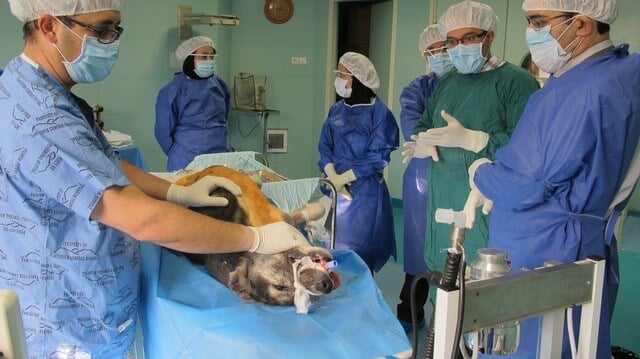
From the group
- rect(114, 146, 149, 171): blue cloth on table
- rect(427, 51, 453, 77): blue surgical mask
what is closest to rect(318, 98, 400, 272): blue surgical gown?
rect(427, 51, 453, 77): blue surgical mask

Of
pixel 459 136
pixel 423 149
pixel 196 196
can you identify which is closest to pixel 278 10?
pixel 423 149

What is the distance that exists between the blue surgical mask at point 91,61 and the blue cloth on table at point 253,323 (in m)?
0.54

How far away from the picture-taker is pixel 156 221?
48.3 inches

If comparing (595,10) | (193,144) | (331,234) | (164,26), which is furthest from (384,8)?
(595,10)

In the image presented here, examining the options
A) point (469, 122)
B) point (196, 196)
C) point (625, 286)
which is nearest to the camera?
point (196, 196)

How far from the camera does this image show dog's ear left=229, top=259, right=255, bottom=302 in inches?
57.6

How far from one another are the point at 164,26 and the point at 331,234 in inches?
124

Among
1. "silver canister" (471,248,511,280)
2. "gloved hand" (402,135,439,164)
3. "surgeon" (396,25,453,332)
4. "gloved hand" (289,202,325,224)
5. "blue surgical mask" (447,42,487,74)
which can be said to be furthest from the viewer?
"surgeon" (396,25,453,332)

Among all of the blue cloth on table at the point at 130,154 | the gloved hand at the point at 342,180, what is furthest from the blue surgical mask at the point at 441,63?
the blue cloth on table at the point at 130,154

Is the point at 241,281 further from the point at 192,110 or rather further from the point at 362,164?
the point at 192,110

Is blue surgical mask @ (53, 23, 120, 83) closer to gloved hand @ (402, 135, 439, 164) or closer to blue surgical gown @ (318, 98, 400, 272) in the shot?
gloved hand @ (402, 135, 439, 164)

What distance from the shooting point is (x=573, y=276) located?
1101 millimetres

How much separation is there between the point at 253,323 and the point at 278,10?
479cm

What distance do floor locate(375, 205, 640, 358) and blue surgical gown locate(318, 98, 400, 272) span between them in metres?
0.44
